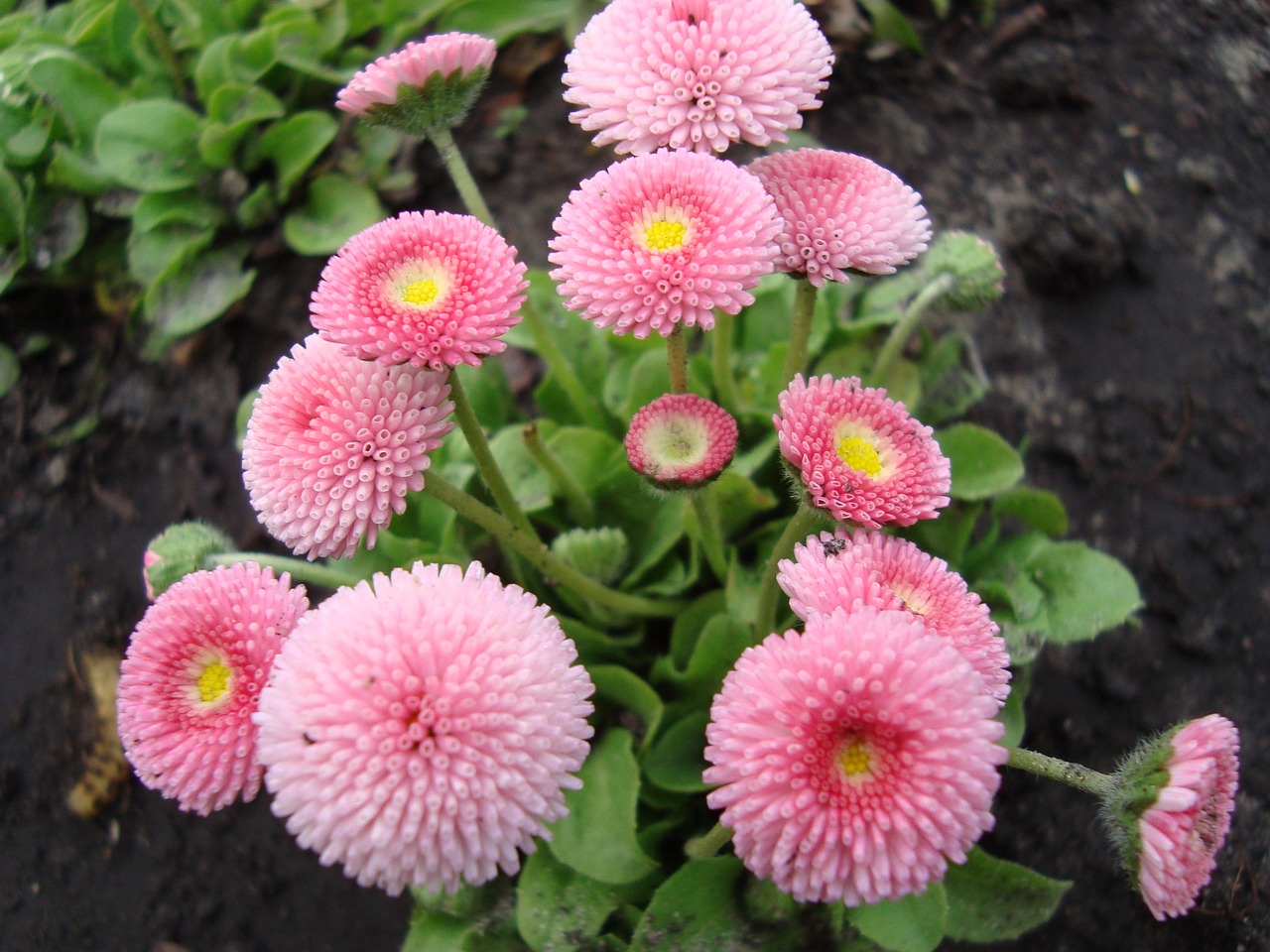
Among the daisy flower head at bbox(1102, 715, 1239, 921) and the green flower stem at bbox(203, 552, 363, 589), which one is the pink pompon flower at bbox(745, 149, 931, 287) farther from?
the green flower stem at bbox(203, 552, 363, 589)

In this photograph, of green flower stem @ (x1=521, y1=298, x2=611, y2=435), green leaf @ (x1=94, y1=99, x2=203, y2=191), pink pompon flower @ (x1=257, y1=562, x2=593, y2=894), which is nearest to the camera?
pink pompon flower @ (x1=257, y1=562, x2=593, y2=894)

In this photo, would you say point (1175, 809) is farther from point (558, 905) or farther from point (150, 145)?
point (150, 145)

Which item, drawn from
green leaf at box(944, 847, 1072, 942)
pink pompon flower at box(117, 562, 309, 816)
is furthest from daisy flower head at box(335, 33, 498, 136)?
green leaf at box(944, 847, 1072, 942)

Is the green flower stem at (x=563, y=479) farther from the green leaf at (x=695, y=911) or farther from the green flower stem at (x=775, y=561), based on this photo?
the green leaf at (x=695, y=911)

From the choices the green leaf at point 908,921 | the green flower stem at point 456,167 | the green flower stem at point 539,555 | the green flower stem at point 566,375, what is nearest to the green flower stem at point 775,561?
the green flower stem at point 539,555

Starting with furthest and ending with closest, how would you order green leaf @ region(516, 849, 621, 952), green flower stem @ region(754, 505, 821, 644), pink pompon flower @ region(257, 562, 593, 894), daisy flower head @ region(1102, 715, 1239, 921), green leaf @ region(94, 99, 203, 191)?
green leaf @ region(94, 99, 203, 191)
green leaf @ region(516, 849, 621, 952)
green flower stem @ region(754, 505, 821, 644)
daisy flower head @ region(1102, 715, 1239, 921)
pink pompon flower @ region(257, 562, 593, 894)

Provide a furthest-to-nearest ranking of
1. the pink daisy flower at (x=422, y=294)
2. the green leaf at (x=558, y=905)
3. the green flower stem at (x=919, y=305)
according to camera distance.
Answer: the green flower stem at (x=919, y=305)
the green leaf at (x=558, y=905)
the pink daisy flower at (x=422, y=294)

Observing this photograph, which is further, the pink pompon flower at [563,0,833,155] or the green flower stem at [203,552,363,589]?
the green flower stem at [203,552,363,589]
